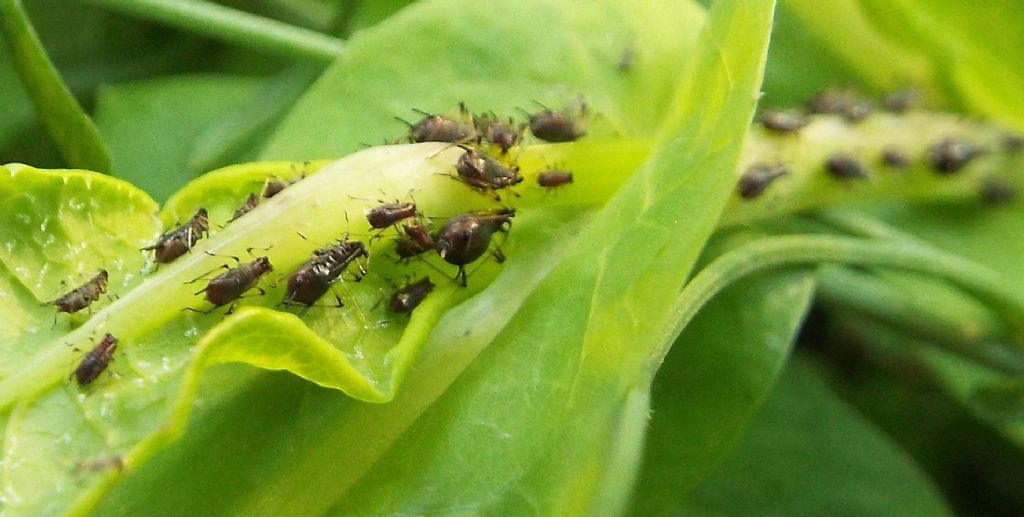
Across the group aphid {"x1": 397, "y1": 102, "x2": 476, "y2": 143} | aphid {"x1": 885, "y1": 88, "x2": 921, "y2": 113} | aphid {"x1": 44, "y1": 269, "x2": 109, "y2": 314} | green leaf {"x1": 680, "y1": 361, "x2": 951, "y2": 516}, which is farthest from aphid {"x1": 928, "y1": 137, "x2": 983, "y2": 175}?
aphid {"x1": 44, "y1": 269, "x2": 109, "y2": 314}

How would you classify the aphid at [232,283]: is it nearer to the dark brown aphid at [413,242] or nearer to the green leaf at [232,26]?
the dark brown aphid at [413,242]

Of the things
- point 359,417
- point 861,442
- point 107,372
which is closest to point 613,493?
point 359,417

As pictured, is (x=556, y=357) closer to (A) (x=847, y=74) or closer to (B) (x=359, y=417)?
(B) (x=359, y=417)

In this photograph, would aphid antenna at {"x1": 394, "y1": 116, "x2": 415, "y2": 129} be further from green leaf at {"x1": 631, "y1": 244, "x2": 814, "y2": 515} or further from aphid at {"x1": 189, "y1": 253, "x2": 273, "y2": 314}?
green leaf at {"x1": 631, "y1": 244, "x2": 814, "y2": 515}

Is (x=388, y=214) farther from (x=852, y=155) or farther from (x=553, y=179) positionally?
(x=852, y=155)

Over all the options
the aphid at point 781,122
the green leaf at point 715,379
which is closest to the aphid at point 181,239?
the green leaf at point 715,379
